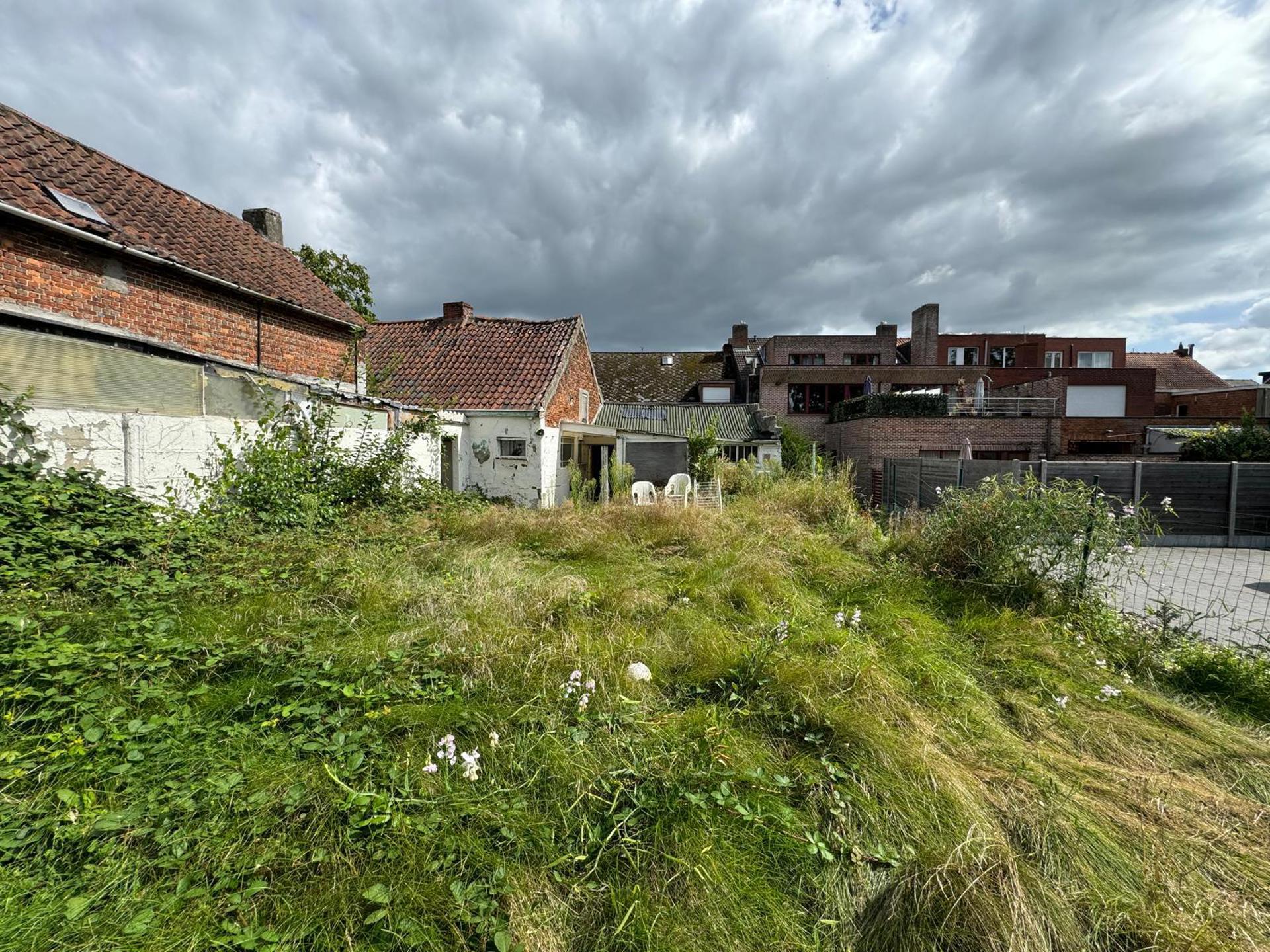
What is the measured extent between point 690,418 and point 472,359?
1290 centimetres

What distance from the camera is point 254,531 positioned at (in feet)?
20.7

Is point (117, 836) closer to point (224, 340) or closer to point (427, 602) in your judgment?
point (427, 602)

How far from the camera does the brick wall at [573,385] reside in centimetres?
1484

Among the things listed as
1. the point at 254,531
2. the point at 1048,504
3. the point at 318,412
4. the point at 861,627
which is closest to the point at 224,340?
the point at 318,412

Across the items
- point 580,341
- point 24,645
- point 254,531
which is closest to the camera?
point 24,645

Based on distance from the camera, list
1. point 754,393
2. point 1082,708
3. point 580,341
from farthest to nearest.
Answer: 1. point 754,393
2. point 580,341
3. point 1082,708

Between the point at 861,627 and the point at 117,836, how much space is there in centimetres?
482

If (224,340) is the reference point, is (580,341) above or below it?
above

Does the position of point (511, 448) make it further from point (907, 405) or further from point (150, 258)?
point (907, 405)

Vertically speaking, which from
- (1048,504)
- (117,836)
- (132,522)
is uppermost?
(1048,504)

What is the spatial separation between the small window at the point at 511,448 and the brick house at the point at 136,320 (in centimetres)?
217

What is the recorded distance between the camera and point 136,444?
19.7 feet

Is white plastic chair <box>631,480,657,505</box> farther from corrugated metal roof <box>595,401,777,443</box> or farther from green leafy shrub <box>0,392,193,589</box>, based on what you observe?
corrugated metal roof <box>595,401,777,443</box>

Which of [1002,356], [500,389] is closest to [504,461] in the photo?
[500,389]
